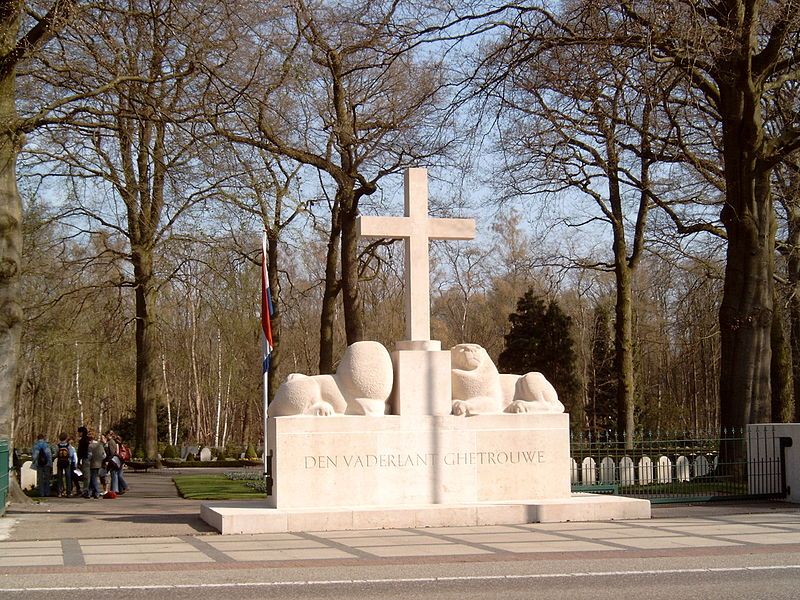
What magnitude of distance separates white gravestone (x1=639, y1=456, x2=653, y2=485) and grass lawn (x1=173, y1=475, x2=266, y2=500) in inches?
316

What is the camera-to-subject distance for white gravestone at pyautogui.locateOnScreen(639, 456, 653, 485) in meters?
20.7

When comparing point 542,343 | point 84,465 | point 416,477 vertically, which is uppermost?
point 542,343

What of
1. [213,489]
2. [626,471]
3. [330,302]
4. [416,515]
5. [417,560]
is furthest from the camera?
[330,302]

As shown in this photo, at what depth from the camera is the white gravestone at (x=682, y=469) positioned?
21067mm

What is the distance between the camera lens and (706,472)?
21.8 m

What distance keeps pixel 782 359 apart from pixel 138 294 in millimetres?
20717

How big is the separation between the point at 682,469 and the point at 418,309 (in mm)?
9532

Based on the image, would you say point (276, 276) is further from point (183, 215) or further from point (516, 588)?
point (516, 588)

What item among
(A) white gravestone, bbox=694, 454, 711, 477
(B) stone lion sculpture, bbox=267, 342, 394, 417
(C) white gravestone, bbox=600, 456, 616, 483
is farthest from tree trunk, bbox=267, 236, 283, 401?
(B) stone lion sculpture, bbox=267, 342, 394, 417

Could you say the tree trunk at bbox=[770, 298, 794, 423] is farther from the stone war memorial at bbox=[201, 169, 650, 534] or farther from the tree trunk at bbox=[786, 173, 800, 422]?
the stone war memorial at bbox=[201, 169, 650, 534]

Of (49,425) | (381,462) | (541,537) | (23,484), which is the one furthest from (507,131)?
(49,425)

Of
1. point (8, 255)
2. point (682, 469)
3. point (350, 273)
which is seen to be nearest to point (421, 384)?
point (8, 255)

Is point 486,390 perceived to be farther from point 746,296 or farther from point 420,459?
point 746,296

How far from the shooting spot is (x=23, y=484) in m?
26.3
